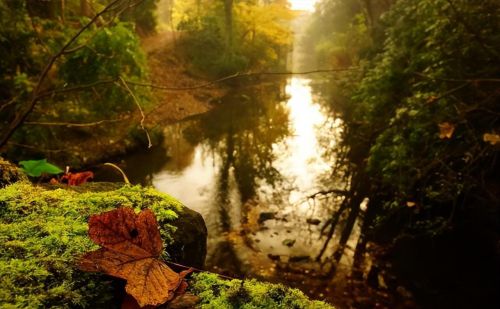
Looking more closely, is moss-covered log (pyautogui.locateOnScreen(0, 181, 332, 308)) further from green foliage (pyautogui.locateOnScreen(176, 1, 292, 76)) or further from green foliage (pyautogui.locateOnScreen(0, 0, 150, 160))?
green foliage (pyautogui.locateOnScreen(176, 1, 292, 76))

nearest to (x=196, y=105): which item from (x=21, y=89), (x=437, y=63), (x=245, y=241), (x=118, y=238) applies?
(x=21, y=89)

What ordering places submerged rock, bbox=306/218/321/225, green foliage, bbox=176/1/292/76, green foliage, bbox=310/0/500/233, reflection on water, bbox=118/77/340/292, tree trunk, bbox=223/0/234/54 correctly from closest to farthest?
1. green foliage, bbox=310/0/500/233
2. reflection on water, bbox=118/77/340/292
3. submerged rock, bbox=306/218/321/225
4. tree trunk, bbox=223/0/234/54
5. green foliage, bbox=176/1/292/76

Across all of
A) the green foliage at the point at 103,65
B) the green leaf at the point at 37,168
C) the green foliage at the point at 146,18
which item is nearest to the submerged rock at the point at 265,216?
the green foliage at the point at 103,65

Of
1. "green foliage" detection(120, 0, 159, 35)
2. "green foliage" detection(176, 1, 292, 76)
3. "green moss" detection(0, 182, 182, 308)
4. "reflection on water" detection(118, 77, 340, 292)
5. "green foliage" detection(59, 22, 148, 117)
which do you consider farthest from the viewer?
"green foliage" detection(176, 1, 292, 76)

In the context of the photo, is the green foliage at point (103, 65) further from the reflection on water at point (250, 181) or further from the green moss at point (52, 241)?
the green moss at point (52, 241)

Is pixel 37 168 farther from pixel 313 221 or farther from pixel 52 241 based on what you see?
pixel 313 221

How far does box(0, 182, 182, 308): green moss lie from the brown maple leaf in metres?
0.05

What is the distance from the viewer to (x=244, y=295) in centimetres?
88

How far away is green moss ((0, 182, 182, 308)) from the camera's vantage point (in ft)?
2.39

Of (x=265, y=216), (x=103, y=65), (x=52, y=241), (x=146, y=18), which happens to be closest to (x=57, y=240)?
(x=52, y=241)

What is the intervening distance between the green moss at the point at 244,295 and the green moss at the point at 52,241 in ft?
0.75

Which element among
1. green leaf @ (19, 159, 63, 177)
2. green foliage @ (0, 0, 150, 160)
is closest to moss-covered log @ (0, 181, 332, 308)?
green leaf @ (19, 159, 63, 177)

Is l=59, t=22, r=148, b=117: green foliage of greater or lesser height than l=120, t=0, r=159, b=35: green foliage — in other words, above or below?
below

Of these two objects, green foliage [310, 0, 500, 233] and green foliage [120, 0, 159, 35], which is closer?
green foliage [310, 0, 500, 233]
